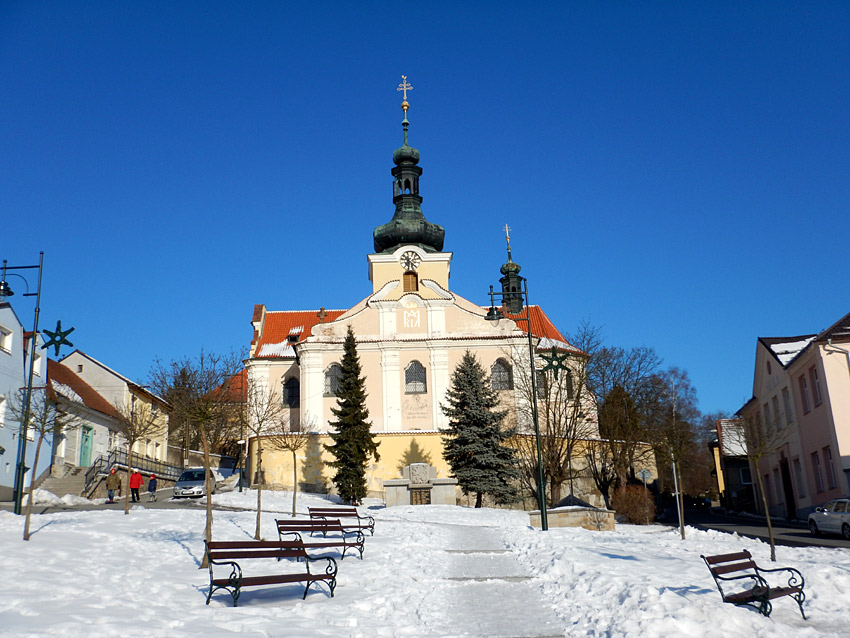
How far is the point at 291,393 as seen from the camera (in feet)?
150

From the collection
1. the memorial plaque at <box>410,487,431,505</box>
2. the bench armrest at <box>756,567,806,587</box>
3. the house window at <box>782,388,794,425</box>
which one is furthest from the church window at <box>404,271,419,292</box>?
the bench armrest at <box>756,567,806,587</box>

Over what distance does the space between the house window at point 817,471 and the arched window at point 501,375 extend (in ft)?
52.4

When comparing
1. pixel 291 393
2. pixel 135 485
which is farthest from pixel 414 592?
pixel 291 393

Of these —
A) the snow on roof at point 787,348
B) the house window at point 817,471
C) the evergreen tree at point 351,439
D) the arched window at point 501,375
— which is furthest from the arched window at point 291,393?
the house window at point 817,471

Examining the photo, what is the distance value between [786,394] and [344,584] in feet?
91.2

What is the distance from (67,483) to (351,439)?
12.1 metres

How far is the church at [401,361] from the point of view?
132ft

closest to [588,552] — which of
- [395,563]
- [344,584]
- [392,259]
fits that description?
[395,563]

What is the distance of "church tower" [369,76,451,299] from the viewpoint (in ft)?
152

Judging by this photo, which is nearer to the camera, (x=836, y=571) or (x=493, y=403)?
(x=836, y=571)

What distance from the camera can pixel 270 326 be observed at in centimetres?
5131

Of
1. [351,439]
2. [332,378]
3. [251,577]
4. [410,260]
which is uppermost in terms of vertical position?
[410,260]

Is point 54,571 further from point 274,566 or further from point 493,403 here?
point 493,403

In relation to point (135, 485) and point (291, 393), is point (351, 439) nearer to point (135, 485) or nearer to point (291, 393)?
point (135, 485)
